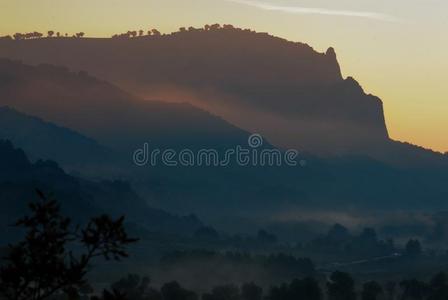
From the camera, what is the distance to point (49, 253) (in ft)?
131

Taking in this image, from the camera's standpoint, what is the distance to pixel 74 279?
39281 mm

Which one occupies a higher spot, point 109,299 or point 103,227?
point 103,227

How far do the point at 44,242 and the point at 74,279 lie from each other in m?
1.97

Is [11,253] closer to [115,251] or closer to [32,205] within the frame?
Result: [32,205]

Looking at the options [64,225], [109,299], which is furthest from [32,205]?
[109,299]

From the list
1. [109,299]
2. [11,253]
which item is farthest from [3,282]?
[109,299]

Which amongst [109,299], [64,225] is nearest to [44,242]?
[64,225]

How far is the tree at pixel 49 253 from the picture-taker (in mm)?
38781

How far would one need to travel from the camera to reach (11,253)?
39.9m

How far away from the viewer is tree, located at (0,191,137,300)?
38781 millimetres

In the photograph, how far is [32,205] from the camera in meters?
39.3

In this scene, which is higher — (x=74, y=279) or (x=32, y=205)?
(x=32, y=205)

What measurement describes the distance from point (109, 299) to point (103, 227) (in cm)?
257

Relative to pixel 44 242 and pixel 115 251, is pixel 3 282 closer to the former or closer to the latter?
pixel 44 242
